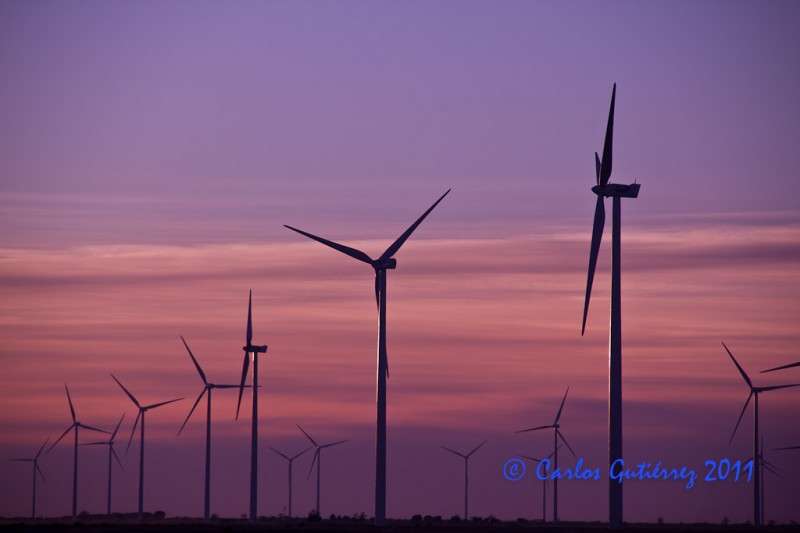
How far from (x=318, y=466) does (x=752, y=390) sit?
231 feet

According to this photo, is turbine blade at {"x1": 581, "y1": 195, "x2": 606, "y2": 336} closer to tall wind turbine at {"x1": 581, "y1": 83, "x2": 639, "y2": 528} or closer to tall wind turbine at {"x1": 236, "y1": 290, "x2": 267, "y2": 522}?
tall wind turbine at {"x1": 581, "y1": 83, "x2": 639, "y2": 528}

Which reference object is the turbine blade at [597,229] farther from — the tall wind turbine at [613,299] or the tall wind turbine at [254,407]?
the tall wind turbine at [254,407]

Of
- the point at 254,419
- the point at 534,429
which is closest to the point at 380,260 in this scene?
the point at 254,419

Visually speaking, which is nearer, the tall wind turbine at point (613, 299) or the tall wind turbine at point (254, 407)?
the tall wind turbine at point (613, 299)

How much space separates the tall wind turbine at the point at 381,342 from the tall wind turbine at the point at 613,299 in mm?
15358

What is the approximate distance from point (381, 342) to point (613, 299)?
2407cm

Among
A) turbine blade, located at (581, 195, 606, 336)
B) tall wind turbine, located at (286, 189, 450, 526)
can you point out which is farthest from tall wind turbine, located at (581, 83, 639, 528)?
tall wind turbine, located at (286, 189, 450, 526)

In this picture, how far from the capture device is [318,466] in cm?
19650

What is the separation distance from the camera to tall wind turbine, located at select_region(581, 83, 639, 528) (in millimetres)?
86062

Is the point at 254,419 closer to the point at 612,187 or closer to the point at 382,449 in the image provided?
the point at 382,449

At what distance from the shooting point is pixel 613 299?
88.4m

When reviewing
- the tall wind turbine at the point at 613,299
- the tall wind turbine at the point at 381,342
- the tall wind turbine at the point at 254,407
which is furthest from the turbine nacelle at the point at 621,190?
the tall wind turbine at the point at 254,407

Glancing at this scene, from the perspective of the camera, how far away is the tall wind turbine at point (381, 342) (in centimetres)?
10669

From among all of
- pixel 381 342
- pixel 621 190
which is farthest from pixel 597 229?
pixel 381 342
